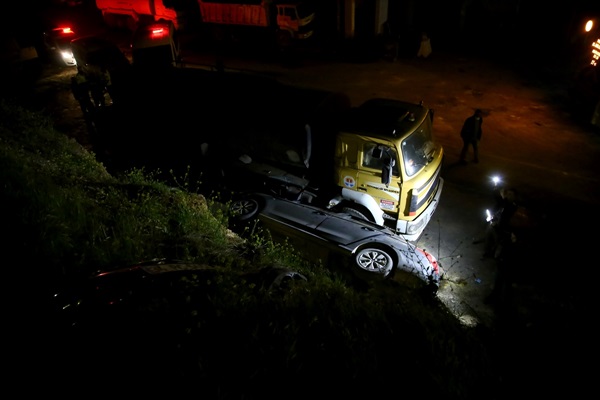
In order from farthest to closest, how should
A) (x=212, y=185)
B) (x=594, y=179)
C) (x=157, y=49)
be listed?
(x=157, y=49)
(x=594, y=179)
(x=212, y=185)

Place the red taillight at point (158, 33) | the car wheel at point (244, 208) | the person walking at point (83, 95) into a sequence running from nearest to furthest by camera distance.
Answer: the car wheel at point (244, 208), the person walking at point (83, 95), the red taillight at point (158, 33)

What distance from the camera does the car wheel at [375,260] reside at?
5961 mm

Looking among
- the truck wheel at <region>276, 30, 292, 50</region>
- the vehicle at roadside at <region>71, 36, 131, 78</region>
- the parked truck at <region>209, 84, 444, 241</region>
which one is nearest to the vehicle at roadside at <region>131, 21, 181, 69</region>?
the vehicle at roadside at <region>71, 36, 131, 78</region>

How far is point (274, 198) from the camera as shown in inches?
272

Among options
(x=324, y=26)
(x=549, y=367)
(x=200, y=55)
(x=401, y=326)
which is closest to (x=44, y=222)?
(x=401, y=326)

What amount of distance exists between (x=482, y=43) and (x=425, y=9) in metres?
3.53

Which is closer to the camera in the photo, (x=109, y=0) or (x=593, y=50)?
(x=593, y=50)

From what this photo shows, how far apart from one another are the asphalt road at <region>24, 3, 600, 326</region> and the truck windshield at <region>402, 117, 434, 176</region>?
1715mm

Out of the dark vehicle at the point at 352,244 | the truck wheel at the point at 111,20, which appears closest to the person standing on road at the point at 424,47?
the dark vehicle at the point at 352,244

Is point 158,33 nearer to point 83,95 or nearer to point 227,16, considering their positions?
point 227,16

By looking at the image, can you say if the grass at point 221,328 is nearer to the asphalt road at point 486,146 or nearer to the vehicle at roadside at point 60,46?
the asphalt road at point 486,146

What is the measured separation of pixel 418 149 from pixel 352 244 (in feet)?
7.37

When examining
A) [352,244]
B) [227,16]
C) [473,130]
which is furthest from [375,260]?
[227,16]

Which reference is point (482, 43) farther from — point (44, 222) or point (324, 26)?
point (44, 222)
